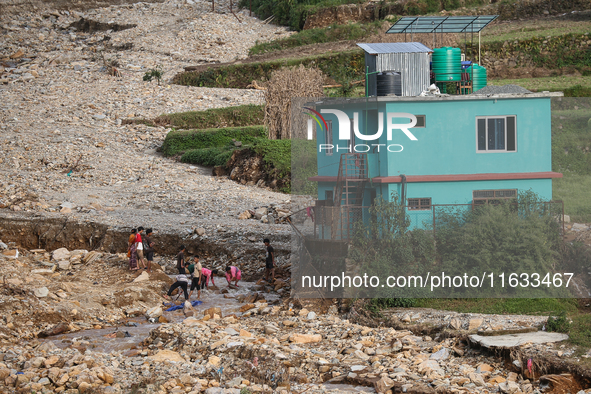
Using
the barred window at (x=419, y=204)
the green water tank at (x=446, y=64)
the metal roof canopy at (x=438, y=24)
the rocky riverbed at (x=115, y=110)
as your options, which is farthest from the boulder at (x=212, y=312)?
the metal roof canopy at (x=438, y=24)

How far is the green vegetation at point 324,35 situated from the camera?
42.9 metres

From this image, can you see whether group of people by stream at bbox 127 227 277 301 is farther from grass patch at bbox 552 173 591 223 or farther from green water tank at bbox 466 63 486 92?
grass patch at bbox 552 173 591 223

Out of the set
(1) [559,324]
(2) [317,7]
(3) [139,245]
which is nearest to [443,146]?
(1) [559,324]

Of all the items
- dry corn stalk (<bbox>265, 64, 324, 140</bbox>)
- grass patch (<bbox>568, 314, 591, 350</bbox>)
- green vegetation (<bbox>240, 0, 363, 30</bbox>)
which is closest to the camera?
grass patch (<bbox>568, 314, 591, 350</bbox>)

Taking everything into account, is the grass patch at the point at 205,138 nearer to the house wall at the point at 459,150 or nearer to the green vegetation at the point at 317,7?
the house wall at the point at 459,150

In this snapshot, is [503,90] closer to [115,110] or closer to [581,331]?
[581,331]

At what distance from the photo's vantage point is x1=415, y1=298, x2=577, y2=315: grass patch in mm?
11312

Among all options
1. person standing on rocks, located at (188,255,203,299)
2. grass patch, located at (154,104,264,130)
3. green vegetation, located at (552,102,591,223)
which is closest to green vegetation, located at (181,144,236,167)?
grass patch, located at (154,104,264,130)

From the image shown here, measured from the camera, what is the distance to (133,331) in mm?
12602

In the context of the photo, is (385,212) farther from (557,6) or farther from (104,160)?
(557,6)

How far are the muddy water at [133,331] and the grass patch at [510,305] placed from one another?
4.21 m

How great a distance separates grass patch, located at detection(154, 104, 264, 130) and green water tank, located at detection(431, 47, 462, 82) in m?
19.2

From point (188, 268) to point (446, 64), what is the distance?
7588mm

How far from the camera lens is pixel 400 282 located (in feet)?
38.7
